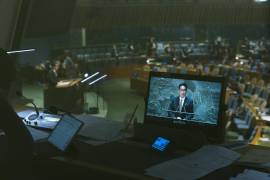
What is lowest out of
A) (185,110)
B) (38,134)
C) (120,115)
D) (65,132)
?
(120,115)

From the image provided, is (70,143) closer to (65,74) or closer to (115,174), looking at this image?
(115,174)

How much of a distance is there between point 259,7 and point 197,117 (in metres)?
5.75

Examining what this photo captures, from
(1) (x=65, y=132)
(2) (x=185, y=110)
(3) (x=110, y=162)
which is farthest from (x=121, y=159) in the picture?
(2) (x=185, y=110)

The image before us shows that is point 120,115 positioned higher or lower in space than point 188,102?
lower

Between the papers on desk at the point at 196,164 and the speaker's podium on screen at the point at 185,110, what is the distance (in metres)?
0.10

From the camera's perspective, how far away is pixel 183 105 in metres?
2.28

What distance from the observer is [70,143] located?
216 centimetres

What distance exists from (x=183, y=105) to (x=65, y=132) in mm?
592

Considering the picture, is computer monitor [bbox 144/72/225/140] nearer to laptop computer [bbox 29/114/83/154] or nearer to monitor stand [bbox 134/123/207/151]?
monitor stand [bbox 134/123/207/151]

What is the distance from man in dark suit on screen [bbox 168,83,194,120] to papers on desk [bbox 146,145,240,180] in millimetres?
194

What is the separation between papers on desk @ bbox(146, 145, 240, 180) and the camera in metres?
1.85

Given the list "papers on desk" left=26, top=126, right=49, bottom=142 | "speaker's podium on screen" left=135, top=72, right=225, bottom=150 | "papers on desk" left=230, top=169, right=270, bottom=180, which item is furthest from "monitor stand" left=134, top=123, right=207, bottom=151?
"papers on desk" left=26, top=126, right=49, bottom=142

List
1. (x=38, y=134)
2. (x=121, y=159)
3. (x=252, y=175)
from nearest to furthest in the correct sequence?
(x=252, y=175)
(x=121, y=159)
(x=38, y=134)

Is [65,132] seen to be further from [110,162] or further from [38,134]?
[38,134]
